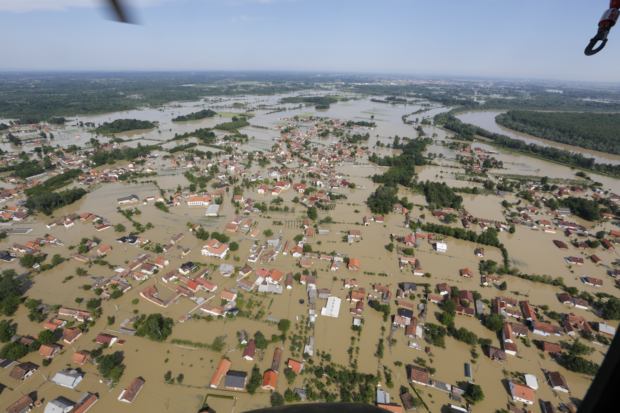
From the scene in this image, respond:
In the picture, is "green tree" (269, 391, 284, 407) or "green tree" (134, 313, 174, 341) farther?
"green tree" (134, 313, 174, 341)

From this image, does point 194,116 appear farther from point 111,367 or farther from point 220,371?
point 220,371

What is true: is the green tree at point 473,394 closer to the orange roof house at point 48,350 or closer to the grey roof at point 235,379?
the grey roof at point 235,379

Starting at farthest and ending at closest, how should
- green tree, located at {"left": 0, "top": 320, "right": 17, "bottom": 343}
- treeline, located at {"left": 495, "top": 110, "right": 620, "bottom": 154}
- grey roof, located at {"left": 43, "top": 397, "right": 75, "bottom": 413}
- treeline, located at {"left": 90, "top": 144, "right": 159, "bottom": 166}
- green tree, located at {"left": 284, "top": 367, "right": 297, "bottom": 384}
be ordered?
treeline, located at {"left": 495, "top": 110, "right": 620, "bottom": 154} → treeline, located at {"left": 90, "top": 144, "right": 159, "bottom": 166} → green tree, located at {"left": 0, "top": 320, "right": 17, "bottom": 343} → green tree, located at {"left": 284, "top": 367, "right": 297, "bottom": 384} → grey roof, located at {"left": 43, "top": 397, "right": 75, "bottom": 413}

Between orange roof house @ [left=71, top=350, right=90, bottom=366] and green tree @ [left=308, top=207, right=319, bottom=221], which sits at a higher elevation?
green tree @ [left=308, top=207, right=319, bottom=221]

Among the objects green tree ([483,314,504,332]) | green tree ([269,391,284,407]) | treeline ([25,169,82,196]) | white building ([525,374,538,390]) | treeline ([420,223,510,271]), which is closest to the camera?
green tree ([269,391,284,407])

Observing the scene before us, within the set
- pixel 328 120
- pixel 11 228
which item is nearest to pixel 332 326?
pixel 11 228

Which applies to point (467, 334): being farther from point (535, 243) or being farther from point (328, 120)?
point (328, 120)

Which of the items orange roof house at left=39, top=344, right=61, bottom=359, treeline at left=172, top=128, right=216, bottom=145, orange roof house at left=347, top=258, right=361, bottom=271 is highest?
treeline at left=172, top=128, right=216, bottom=145

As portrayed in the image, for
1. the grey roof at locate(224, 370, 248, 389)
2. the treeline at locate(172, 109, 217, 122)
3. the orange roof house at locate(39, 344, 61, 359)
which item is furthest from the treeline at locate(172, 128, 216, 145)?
the grey roof at locate(224, 370, 248, 389)

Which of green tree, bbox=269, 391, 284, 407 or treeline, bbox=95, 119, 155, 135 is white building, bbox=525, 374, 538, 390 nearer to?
green tree, bbox=269, 391, 284, 407
